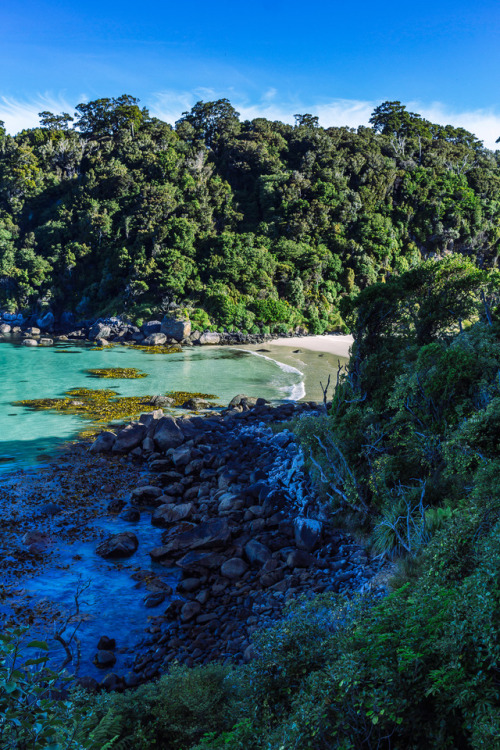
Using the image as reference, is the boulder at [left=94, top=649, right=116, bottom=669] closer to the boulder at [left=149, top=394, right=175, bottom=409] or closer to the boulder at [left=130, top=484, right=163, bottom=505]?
the boulder at [left=130, top=484, right=163, bottom=505]

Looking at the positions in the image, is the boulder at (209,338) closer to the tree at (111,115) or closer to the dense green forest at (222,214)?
the dense green forest at (222,214)

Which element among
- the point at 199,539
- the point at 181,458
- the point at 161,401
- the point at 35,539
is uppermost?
the point at 161,401

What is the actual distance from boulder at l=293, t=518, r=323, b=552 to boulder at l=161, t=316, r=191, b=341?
144ft

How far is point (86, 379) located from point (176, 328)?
67.9 feet

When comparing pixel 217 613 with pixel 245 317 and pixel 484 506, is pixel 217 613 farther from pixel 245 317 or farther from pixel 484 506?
pixel 245 317

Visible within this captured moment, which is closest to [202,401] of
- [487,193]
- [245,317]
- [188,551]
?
[188,551]

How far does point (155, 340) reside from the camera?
5288 centimetres

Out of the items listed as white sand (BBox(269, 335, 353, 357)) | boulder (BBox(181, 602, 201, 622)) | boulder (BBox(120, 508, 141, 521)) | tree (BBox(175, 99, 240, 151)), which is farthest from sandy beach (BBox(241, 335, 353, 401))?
tree (BBox(175, 99, 240, 151))

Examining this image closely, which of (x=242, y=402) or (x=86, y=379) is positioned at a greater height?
(x=242, y=402)

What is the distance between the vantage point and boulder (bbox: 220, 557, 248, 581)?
414 inches

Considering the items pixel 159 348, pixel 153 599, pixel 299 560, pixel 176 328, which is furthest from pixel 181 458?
pixel 176 328

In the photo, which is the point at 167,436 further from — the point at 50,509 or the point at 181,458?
the point at 50,509

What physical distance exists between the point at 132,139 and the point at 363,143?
37.8 metres

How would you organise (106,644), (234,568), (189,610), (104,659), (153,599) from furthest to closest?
1. (234,568)
2. (153,599)
3. (189,610)
4. (106,644)
5. (104,659)
